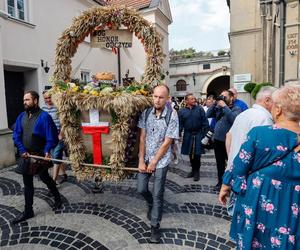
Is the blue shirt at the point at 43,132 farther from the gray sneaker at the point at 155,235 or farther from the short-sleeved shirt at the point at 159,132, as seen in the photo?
the gray sneaker at the point at 155,235

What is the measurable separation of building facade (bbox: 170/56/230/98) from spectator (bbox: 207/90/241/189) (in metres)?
26.9

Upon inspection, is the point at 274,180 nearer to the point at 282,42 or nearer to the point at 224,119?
the point at 224,119

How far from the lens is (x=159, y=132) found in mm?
3564

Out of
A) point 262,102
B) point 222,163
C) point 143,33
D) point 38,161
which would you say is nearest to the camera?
point 262,102

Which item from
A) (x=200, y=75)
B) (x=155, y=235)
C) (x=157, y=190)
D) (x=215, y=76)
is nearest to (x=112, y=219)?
(x=155, y=235)

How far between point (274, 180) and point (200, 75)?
31.9 meters

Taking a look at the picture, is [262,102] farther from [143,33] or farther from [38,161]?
[38,161]

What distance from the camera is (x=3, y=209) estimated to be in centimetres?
457

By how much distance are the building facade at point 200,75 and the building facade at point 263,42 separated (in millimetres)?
18453

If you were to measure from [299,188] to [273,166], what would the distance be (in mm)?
248

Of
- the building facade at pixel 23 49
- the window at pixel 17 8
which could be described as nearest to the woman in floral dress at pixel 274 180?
the building facade at pixel 23 49

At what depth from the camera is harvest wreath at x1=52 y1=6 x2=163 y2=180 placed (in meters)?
3.44

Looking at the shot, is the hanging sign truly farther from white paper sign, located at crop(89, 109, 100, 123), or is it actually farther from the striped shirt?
the striped shirt

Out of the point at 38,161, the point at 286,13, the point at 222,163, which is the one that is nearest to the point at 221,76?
the point at 286,13
